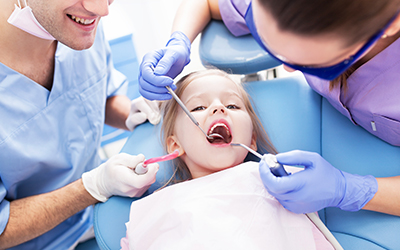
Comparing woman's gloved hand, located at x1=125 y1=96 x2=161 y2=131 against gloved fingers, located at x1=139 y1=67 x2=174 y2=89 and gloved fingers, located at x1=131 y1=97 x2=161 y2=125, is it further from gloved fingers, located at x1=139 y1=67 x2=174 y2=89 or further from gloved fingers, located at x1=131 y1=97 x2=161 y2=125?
gloved fingers, located at x1=139 y1=67 x2=174 y2=89

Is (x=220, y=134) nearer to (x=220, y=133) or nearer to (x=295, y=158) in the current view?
(x=220, y=133)

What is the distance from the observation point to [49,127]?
1328 mm

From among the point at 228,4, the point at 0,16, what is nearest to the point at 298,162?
the point at 228,4

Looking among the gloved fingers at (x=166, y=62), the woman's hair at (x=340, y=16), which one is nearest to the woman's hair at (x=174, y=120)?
the gloved fingers at (x=166, y=62)

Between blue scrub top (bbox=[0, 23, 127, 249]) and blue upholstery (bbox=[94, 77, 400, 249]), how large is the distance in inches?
10.2

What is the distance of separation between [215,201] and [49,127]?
0.84 m

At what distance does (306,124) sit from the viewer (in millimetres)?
1378

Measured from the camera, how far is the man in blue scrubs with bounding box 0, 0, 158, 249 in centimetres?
115

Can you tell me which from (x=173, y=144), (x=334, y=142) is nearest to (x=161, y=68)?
(x=173, y=144)

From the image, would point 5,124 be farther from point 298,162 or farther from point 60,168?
point 298,162

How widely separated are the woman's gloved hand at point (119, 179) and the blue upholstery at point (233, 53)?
2.06ft

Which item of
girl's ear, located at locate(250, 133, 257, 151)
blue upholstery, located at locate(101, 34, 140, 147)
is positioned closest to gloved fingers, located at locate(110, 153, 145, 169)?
girl's ear, located at locate(250, 133, 257, 151)

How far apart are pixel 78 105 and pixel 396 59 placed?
135 cm

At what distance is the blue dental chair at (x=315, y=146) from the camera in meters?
1.05
